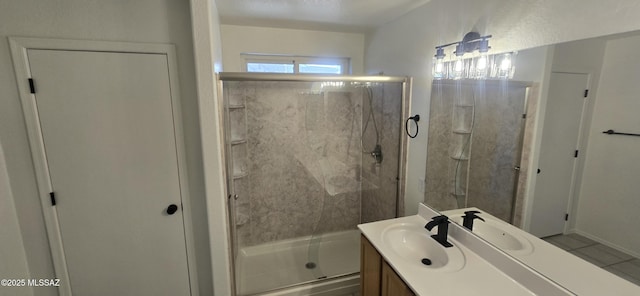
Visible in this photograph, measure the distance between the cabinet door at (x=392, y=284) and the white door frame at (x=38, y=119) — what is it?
141 cm

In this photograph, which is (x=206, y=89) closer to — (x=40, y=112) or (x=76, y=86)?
(x=76, y=86)

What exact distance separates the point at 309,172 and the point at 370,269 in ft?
4.98

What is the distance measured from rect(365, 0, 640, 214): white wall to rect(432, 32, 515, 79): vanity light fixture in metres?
0.05

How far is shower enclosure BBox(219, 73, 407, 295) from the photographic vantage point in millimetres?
2609

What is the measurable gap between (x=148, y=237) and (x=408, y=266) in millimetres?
1775

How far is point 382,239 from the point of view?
1631mm

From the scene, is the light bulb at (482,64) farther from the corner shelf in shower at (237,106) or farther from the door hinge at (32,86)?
the door hinge at (32,86)

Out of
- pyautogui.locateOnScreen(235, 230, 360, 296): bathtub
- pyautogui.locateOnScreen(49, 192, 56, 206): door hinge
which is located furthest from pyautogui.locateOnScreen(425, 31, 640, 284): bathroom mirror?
pyautogui.locateOnScreen(49, 192, 56, 206): door hinge

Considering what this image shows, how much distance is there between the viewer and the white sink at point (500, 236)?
4.30 ft

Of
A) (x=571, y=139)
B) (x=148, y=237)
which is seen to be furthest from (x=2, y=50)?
(x=571, y=139)

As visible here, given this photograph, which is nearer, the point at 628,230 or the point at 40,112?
the point at 628,230

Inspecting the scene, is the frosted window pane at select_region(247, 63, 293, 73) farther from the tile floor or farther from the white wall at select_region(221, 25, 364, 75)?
the tile floor

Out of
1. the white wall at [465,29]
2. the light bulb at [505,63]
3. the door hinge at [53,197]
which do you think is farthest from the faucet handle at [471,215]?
the door hinge at [53,197]

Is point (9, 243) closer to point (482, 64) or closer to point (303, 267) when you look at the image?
point (303, 267)
